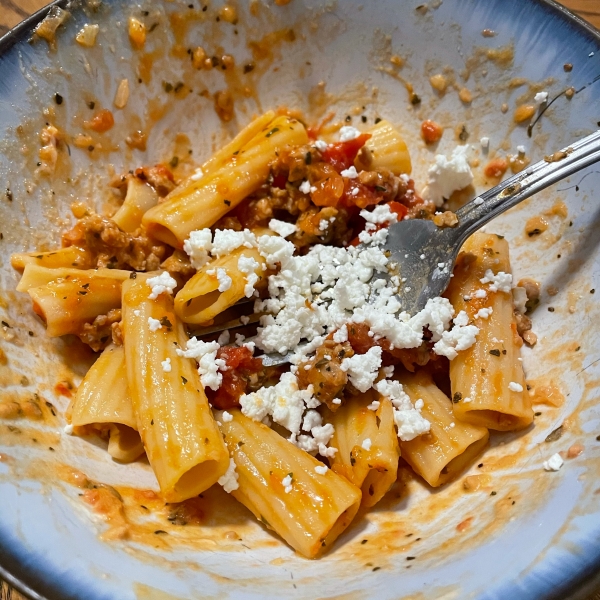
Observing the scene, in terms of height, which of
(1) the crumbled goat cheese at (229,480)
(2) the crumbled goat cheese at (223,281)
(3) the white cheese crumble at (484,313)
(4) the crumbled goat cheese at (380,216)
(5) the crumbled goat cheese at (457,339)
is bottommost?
(1) the crumbled goat cheese at (229,480)

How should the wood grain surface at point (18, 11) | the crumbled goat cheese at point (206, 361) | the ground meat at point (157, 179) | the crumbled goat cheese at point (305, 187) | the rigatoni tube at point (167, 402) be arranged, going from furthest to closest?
the wood grain surface at point (18, 11)
the ground meat at point (157, 179)
the crumbled goat cheese at point (305, 187)
the crumbled goat cheese at point (206, 361)
the rigatoni tube at point (167, 402)

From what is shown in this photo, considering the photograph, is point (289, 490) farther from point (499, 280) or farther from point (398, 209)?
point (398, 209)

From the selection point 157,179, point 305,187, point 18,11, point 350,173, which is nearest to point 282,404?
point 305,187

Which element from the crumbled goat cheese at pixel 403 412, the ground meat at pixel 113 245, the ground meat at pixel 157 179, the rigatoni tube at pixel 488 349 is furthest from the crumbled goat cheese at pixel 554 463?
the ground meat at pixel 157 179

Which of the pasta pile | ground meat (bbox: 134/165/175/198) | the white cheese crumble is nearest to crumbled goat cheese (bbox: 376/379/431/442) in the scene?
the pasta pile

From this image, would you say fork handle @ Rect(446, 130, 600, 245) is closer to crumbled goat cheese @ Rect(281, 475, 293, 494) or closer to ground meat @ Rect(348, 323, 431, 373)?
ground meat @ Rect(348, 323, 431, 373)

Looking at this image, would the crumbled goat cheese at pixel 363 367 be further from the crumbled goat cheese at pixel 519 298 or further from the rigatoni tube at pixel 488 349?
the crumbled goat cheese at pixel 519 298
